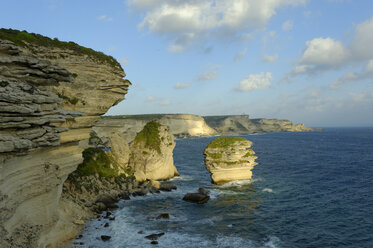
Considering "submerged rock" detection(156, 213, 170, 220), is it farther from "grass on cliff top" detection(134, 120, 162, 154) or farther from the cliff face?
"grass on cliff top" detection(134, 120, 162, 154)

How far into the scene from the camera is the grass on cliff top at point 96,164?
39344 mm

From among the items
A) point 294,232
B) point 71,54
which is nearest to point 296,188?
point 294,232

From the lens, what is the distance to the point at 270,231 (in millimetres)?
25359

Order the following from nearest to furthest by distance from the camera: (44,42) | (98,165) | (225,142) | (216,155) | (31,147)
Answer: (31,147) → (44,42) → (98,165) → (216,155) → (225,142)

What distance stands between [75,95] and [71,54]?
438cm

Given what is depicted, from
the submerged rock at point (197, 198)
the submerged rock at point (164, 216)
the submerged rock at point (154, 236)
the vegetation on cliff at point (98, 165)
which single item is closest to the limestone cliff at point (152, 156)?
the vegetation on cliff at point (98, 165)

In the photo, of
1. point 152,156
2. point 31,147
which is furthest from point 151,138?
point 31,147

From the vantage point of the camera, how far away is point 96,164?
41469 millimetres

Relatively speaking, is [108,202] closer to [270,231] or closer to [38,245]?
[38,245]

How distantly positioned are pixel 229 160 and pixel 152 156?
15.5m

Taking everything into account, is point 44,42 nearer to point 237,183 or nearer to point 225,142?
point 225,142

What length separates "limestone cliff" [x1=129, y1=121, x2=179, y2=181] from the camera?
4925 centimetres

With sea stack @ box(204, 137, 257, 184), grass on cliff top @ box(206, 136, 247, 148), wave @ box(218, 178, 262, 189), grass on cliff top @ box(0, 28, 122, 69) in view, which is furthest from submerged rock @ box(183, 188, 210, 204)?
grass on cliff top @ box(0, 28, 122, 69)

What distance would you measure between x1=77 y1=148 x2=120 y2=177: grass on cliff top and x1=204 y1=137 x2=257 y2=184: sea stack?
57.4ft
